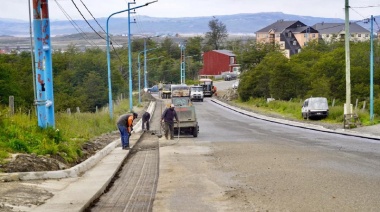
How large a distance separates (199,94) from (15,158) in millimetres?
75146

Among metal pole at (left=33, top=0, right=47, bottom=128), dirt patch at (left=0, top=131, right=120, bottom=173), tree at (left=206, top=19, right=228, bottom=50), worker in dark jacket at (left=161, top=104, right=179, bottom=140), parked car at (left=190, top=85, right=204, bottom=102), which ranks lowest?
parked car at (left=190, top=85, right=204, bottom=102)

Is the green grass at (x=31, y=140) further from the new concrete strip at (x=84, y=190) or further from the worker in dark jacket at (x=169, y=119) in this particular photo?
the worker in dark jacket at (x=169, y=119)

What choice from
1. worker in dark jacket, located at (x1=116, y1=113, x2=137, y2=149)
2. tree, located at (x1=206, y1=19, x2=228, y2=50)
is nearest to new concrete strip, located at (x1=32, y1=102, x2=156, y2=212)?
worker in dark jacket, located at (x1=116, y1=113, x2=137, y2=149)

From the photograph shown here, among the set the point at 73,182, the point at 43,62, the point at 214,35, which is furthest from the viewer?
the point at 214,35

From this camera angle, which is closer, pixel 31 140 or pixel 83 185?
pixel 83 185

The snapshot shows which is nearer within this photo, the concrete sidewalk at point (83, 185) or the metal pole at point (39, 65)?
the concrete sidewalk at point (83, 185)

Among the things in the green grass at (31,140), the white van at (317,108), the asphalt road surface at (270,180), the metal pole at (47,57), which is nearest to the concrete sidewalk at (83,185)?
the green grass at (31,140)

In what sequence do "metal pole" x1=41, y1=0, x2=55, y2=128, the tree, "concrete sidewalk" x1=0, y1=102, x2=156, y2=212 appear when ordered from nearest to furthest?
"concrete sidewalk" x1=0, y1=102, x2=156, y2=212
"metal pole" x1=41, y1=0, x2=55, y2=128
the tree

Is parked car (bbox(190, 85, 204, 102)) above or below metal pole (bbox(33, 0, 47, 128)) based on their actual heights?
below

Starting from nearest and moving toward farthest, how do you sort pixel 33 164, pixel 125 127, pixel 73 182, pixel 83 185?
pixel 83 185 → pixel 73 182 → pixel 33 164 → pixel 125 127

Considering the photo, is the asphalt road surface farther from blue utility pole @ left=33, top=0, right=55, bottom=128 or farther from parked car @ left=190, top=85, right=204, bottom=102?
parked car @ left=190, top=85, right=204, bottom=102

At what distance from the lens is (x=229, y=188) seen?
1376 centimetres

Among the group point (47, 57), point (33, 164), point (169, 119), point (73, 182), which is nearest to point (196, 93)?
point (169, 119)

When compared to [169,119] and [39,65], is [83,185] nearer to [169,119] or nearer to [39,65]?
[39,65]
